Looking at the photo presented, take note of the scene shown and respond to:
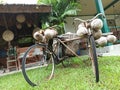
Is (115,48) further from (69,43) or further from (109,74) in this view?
(109,74)

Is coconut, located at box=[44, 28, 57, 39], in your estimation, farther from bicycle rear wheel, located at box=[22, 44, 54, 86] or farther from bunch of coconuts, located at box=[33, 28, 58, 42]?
bicycle rear wheel, located at box=[22, 44, 54, 86]

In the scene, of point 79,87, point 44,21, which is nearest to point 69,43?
point 79,87

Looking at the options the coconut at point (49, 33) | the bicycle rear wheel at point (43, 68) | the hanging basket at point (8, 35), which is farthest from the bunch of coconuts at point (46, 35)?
the hanging basket at point (8, 35)

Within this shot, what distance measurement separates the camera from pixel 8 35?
8312mm

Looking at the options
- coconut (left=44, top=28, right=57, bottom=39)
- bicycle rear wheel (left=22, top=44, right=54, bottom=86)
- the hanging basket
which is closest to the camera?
bicycle rear wheel (left=22, top=44, right=54, bottom=86)

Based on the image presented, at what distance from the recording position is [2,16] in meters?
8.03

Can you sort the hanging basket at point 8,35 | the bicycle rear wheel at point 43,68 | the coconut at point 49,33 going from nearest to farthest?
1. the bicycle rear wheel at point 43,68
2. the coconut at point 49,33
3. the hanging basket at point 8,35

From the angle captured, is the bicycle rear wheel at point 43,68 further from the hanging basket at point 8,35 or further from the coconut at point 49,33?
the hanging basket at point 8,35

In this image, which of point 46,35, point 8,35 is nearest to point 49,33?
point 46,35

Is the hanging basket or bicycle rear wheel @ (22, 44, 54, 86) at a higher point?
the hanging basket

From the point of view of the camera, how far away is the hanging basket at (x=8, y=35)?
8.25 meters

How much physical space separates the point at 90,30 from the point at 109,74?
791mm

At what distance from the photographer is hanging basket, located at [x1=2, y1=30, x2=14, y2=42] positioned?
8250 millimetres

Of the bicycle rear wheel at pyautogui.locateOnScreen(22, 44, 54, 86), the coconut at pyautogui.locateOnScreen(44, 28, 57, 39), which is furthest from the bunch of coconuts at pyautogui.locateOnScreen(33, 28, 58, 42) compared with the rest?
the bicycle rear wheel at pyautogui.locateOnScreen(22, 44, 54, 86)
